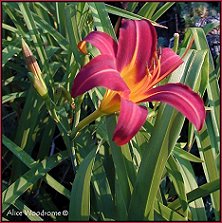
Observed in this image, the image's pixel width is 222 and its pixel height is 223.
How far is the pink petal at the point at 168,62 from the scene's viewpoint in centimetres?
88

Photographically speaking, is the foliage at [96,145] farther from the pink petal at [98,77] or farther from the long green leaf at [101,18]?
the pink petal at [98,77]

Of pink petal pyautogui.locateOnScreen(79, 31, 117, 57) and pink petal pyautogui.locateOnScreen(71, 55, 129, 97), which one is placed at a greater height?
pink petal pyautogui.locateOnScreen(79, 31, 117, 57)

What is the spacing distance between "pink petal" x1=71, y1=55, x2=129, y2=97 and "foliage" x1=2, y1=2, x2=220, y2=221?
0.15 meters

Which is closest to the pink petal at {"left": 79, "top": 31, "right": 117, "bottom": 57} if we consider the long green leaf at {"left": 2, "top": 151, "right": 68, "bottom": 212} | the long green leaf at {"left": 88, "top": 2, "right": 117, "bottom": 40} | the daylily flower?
the daylily flower

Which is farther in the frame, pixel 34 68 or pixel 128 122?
pixel 34 68

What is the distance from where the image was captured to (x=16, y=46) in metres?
1.30

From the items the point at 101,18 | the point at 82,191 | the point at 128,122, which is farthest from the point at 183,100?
the point at 101,18

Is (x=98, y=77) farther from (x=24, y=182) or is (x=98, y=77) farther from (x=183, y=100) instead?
(x=24, y=182)

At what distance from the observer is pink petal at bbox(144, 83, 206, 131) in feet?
2.48

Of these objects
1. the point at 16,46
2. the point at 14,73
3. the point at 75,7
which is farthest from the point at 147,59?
the point at 14,73

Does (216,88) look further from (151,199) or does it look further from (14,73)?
(14,73)

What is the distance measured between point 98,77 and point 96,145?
0.49 m

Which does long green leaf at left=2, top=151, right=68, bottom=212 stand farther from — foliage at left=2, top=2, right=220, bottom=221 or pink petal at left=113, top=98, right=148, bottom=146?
pink petal at left=113, top=98, right=148, bottom=146

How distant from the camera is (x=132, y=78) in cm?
88
